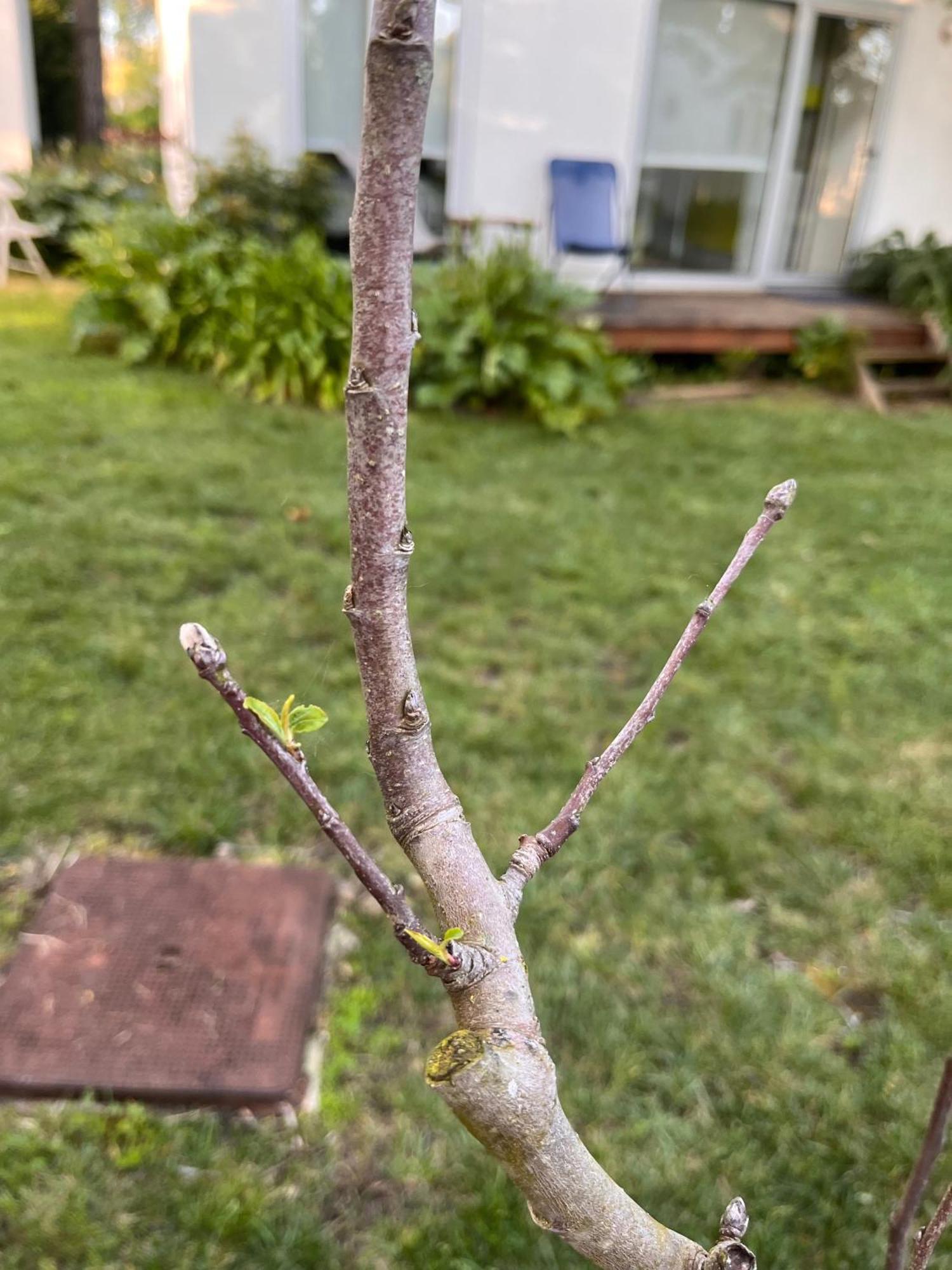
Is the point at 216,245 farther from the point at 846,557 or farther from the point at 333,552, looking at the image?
the point at 846,557

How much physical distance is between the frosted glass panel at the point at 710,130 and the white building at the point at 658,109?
0.6 inches

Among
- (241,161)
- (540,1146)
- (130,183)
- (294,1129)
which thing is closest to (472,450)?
(241,161)

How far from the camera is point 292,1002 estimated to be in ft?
7.21

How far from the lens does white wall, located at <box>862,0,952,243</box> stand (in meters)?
8.70

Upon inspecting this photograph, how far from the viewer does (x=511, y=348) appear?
5891mm

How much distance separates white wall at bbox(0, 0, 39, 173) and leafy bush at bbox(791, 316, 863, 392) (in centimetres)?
799

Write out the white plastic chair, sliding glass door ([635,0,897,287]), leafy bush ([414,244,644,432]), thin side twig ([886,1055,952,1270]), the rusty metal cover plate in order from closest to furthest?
thin side twig ([886,1055,952,1270]) → the rusty metal cover plate → leafy bush ([414,244,644,432]) → sliding glass door ([635,0,897,287]) → the white plastic chair

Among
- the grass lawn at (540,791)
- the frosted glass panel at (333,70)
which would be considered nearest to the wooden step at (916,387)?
the grass lawn at (540,791)

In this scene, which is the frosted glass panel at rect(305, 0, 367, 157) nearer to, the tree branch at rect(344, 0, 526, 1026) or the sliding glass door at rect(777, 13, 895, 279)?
the sliding glass door at rect(777, 13, 895, 279)

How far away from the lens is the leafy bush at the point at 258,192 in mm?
7059

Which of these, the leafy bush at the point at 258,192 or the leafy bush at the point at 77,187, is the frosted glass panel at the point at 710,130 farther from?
the leafy bush at the point at 77,187

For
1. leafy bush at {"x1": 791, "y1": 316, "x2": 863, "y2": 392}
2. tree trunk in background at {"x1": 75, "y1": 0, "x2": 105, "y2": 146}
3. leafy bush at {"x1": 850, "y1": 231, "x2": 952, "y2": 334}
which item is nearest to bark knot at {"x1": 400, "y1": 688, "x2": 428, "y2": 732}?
leafy bush at {"x1": 791, "y1": 316, "x2": 863, "y2": 392}

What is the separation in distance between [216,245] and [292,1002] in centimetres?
562

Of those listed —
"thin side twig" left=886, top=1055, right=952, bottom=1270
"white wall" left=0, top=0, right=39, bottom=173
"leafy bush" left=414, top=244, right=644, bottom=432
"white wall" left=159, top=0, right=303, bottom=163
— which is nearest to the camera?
"thin side twig" left=886, top=1055, right=952, bottom=1270
